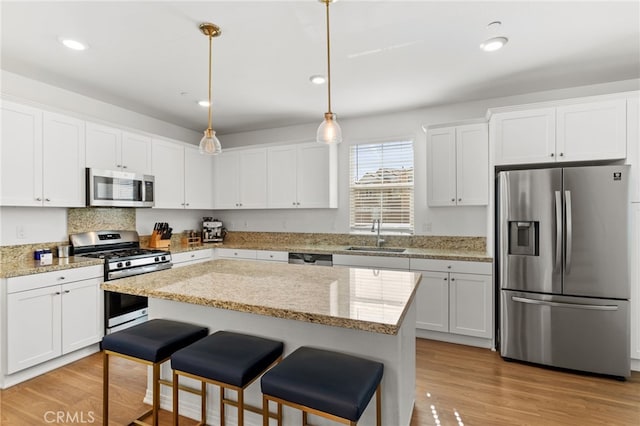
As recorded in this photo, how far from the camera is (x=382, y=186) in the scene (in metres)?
4.24

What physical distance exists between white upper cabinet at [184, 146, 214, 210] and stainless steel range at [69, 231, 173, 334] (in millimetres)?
997

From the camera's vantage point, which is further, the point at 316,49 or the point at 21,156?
the point at 21,156

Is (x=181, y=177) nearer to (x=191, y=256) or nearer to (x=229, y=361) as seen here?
(x=191, y=256)

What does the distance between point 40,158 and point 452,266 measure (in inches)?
160

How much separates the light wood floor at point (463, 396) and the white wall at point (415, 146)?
1.61 metres

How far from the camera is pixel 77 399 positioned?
2.31 m

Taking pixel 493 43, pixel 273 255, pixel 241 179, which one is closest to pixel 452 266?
pixel 493 43

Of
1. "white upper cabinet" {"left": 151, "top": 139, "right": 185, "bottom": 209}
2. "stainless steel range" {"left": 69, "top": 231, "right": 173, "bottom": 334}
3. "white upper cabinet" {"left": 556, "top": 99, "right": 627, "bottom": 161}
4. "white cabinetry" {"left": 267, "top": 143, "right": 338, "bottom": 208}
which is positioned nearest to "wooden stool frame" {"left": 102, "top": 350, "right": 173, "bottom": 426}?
"stainless steel range" {"left": 69, "top": 231, "right": 173, "bottom": 334}

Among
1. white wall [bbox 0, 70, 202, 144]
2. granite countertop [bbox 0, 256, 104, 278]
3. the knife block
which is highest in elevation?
white wall [bbox 0, 70, 202, 144]

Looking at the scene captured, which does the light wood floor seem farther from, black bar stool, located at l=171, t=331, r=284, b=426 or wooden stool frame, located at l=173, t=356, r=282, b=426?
black bar stool, located at l=171, t=331, r=284, b=426

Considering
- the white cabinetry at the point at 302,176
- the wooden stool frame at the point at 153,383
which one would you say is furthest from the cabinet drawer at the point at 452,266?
the wooden stool frame at the point at 153,383

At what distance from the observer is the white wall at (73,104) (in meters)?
2.94

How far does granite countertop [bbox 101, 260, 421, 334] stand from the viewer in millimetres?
1377

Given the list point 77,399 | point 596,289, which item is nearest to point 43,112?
point 77,399
